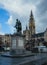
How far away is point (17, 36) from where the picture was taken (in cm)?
3625

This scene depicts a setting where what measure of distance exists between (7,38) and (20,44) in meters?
103

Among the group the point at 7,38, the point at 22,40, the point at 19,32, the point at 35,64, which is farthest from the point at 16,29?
the point at 7,38

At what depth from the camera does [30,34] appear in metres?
172

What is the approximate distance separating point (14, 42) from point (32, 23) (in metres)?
147

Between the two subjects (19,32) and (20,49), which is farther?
(19,32)

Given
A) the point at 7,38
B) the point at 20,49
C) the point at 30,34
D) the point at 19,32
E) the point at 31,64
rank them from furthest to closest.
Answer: the point at 30,34
the point at 7,38
the point at 19,32
the point at 20,49
the point at 31,64

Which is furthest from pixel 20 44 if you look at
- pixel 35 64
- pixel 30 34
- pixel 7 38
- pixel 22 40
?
pixel 30 34

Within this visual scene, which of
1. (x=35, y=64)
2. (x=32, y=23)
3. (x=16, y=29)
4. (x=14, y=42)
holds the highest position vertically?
(x=32, y=23)

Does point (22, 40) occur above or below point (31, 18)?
below

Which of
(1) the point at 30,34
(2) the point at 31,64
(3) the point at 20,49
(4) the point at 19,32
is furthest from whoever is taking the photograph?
(1) the point at 30,34

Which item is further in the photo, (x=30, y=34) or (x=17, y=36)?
(x=30, y=34)

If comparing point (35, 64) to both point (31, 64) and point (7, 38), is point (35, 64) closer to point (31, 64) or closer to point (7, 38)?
point (31, 64)

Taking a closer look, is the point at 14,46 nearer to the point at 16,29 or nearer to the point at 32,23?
the point at 16,29

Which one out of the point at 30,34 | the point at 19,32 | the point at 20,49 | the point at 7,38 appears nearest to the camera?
the point at 20,49
